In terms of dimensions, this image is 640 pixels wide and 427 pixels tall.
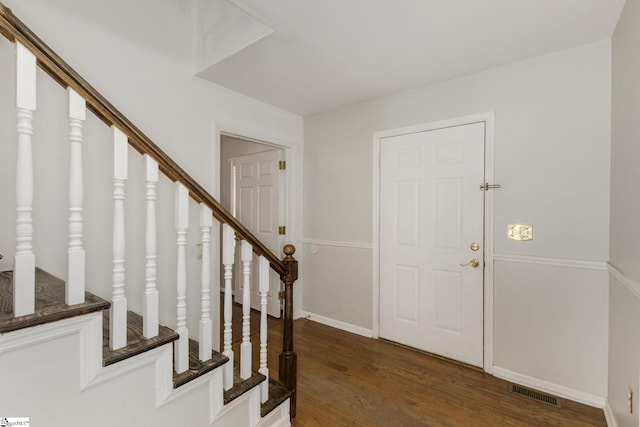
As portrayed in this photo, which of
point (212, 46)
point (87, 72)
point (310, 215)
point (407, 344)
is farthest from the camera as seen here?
point (310, 215)

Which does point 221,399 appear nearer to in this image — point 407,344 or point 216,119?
point 407,344

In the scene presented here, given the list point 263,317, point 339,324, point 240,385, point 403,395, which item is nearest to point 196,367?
point 240,385

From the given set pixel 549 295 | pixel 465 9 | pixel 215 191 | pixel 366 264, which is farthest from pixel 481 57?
pixel 215 191

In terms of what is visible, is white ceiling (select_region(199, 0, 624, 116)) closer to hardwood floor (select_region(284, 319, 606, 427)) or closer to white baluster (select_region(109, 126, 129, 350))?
white baluster (select_region(109, 126, 129, 350))

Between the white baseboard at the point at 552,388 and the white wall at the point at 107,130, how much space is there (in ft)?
8.10

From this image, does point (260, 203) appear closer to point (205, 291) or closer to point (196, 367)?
point (205, 291)

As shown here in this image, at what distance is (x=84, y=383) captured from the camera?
3.20 ft

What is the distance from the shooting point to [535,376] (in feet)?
6.81

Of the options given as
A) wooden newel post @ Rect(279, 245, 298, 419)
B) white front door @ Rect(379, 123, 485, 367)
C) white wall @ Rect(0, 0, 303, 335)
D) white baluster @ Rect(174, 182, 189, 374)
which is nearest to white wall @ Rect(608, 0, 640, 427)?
white front door @ Rect(379, 123, 485, 367)

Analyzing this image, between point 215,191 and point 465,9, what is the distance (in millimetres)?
2177

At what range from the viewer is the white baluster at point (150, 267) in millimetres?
1188

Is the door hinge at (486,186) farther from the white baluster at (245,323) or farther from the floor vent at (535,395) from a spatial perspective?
the white baluster at (245,323)

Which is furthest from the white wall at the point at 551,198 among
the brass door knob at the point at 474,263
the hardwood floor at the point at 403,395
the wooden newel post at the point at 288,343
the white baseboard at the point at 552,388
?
the wooden newel post at the point at 288,343

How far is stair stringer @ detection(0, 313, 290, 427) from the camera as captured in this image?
854 millimetres
